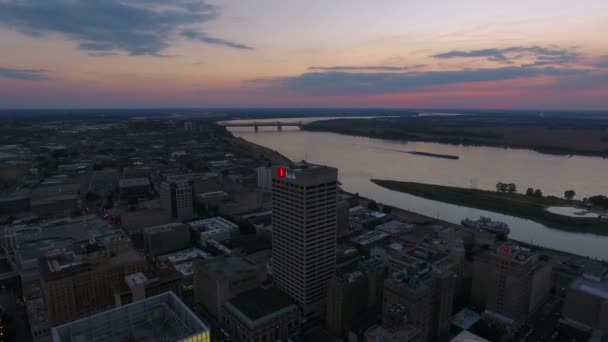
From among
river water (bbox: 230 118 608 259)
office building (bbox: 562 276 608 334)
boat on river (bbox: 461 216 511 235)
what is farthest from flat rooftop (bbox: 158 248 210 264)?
river water (bbox: 230 118 608 259)

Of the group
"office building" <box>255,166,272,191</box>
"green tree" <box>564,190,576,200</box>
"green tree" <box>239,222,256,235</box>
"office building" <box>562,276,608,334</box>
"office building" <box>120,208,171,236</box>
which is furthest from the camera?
"office building" <box>255,166,272,191</box>

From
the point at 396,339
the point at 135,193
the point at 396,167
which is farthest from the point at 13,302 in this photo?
Answer: the point at 396,167

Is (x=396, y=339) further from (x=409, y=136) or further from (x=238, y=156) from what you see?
(x=409, y=136)

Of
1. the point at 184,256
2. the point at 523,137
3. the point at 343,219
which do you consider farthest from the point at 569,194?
the point at 523,137

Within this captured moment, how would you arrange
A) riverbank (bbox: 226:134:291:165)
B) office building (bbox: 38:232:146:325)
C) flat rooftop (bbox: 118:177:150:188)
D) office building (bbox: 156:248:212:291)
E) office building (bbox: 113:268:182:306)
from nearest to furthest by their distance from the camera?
1. office building (bbox: 38:232:146:325)
2. office building (bbox: 113:268:182:306)
3. office building (bbox: 156:248:212:291)
4. flat rooftop (bbox: 118:177:150:188)
5. riverbank (bbox: 226:134:291:165)

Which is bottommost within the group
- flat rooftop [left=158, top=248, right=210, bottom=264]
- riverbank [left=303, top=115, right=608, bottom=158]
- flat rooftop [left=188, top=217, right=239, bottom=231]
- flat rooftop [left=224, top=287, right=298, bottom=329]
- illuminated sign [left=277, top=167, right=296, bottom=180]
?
flat rooftop [left=158, top=248, right=210, bottom=264]

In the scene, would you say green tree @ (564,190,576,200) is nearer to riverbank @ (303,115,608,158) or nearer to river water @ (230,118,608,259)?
river water @ (230,118,608,259)

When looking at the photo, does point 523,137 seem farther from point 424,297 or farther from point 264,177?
point 424,297
